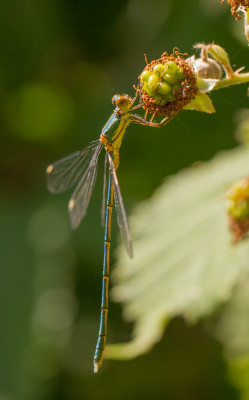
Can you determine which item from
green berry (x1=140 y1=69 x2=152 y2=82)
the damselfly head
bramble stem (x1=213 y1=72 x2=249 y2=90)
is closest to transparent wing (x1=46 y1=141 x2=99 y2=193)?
the damselfly head

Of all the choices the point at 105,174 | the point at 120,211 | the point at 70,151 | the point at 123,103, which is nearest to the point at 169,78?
the point at 123,103

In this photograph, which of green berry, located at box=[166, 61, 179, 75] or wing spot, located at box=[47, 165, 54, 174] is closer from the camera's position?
green berry, located at box=[166, 61, 179, 75]

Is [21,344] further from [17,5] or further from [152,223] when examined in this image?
[17,5]

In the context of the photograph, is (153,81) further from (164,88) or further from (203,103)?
(203,103)

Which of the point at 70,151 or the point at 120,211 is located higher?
the point at 70,151

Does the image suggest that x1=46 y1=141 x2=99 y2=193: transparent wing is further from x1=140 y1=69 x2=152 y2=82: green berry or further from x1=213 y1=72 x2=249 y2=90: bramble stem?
A: x1=213 y1=72 x2=249 y2=90: bramble stem

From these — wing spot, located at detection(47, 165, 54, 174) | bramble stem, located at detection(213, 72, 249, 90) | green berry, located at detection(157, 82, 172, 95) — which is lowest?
bramble stem, located at detection(213, 72, 249, 90)
